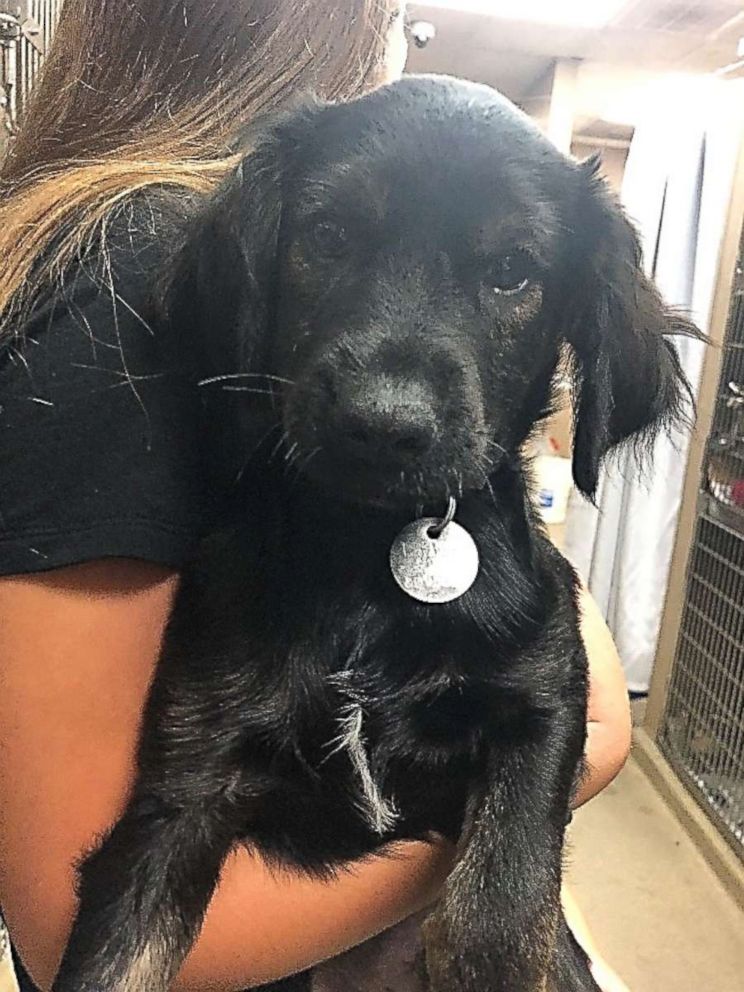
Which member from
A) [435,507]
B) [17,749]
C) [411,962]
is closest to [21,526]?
[17,749]

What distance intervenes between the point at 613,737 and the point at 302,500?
0.42 metres

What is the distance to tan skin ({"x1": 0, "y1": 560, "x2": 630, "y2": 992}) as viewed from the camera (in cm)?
72

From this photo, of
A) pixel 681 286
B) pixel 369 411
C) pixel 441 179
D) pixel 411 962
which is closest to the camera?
pixel 369 411

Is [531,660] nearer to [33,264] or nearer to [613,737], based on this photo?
[613,737]

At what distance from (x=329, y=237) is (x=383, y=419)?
195 mm

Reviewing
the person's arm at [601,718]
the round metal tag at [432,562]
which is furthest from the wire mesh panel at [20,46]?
the person's arm at [601,718]

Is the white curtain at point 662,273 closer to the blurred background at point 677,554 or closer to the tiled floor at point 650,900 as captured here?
the blurred background at point 677,554

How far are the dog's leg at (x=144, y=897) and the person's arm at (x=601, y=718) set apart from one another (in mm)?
353

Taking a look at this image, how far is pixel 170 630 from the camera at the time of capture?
0.81m

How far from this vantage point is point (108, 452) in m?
0.70

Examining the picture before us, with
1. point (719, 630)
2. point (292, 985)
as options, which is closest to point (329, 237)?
point (292, 985)

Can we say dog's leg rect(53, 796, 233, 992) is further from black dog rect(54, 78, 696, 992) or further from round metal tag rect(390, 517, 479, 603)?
round metal tag rect(390, 517, 479, 603)

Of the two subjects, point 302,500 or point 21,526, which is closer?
point 21,526

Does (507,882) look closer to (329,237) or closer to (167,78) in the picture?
(329,237)
